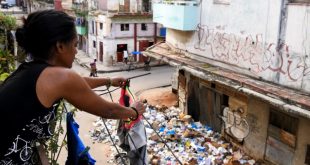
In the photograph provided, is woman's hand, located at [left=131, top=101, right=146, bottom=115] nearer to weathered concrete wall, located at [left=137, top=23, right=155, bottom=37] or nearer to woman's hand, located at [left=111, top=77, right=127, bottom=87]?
woman's hand, located at [left=111, top=77, right=127, bottom=87]

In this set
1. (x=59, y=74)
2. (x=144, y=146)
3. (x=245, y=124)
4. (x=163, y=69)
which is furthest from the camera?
(x=163, y=69)

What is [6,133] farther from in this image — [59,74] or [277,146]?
[277,146]

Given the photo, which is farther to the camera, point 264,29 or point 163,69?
point 163,69

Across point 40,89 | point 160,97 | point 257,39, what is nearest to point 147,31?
point 160,97

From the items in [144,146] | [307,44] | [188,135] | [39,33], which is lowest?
Result: [188,135]

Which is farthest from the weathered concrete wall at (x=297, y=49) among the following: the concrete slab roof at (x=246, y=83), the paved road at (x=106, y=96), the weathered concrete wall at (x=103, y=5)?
the weathered concrete wall at (x=103, y=5)

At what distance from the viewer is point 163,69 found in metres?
26.5

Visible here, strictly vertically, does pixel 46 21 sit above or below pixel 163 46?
above

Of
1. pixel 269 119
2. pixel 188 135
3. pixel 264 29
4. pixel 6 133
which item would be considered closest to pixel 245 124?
pixel 269 119

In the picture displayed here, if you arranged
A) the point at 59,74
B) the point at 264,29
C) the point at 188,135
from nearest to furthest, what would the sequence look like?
the point at 59,74, the point at 264,29, the point at 188,135

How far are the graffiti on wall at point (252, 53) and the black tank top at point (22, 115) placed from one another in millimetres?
8061

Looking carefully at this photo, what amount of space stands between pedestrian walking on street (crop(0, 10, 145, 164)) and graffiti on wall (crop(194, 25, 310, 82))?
7942 millimetres

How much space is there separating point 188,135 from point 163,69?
13.9m

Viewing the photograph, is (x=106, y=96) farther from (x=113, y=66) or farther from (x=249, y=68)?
(x=249, y=68)
